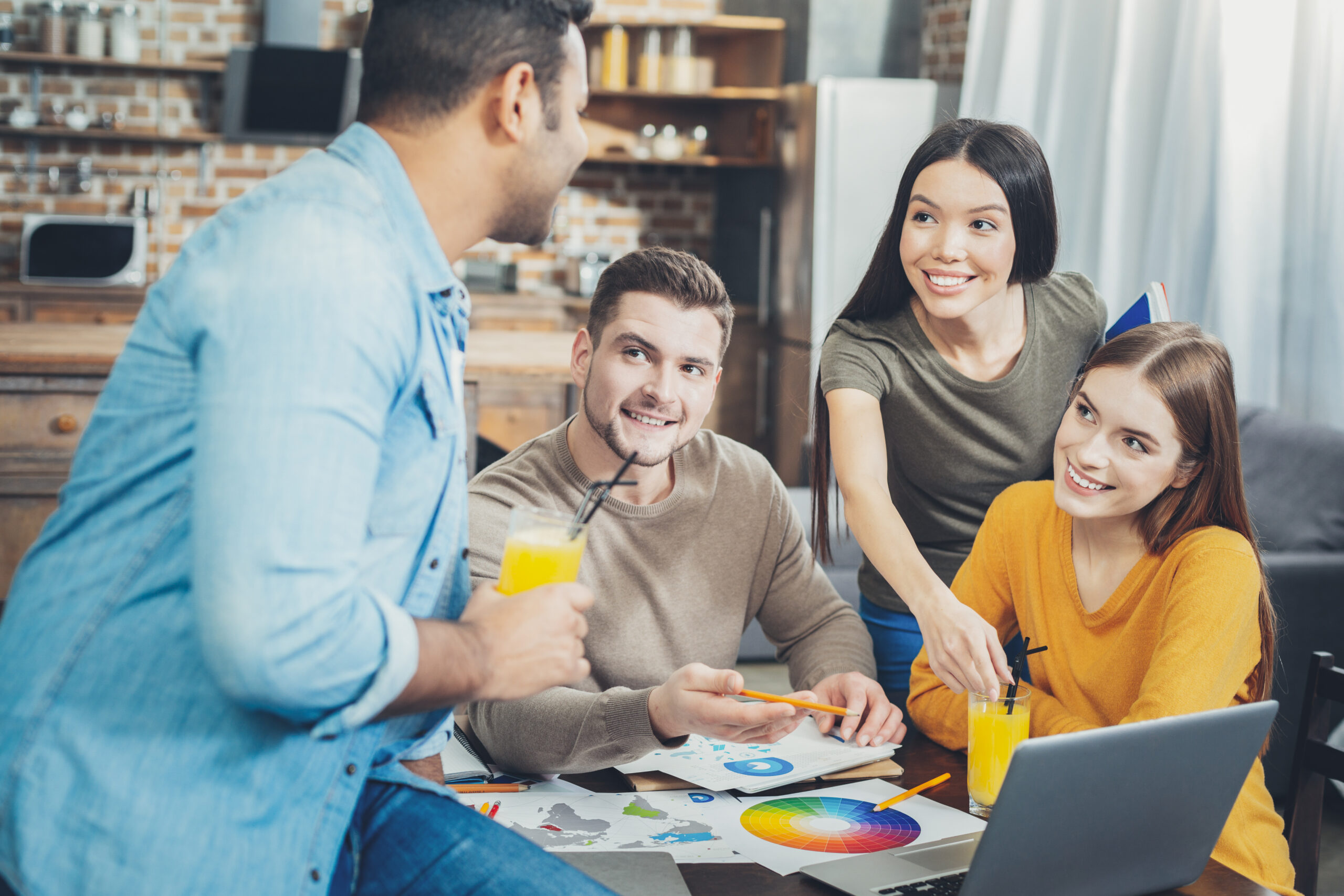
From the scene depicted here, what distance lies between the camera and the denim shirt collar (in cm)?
86

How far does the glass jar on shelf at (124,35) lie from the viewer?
17.5 ft

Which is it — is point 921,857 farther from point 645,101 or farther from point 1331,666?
point 645,101

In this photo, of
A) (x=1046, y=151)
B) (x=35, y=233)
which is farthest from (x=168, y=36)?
(x=1046, y=151)

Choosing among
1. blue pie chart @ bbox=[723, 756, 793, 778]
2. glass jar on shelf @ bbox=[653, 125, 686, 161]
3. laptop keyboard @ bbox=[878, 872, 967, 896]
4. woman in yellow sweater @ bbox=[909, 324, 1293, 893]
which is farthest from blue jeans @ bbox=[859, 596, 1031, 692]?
glass jar on shelf @ bbox=[653, 125, 686, 161]

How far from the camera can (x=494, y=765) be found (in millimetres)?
1267

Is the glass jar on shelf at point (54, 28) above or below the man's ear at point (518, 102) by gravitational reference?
above

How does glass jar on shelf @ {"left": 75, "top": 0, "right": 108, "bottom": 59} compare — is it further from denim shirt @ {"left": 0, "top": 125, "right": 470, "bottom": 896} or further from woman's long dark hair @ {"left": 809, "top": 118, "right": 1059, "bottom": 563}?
denim shirt @ {"left": 0, "top": 125, "right": 470, "bottom": 896}

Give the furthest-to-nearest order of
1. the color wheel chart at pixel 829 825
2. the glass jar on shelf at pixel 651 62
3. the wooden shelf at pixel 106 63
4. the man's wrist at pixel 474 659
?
the glass jar on shelf at pixel 651 62 < the wooden shelf at pixel 106 63 < the color wheel chart at pixel 829 825 < the man's wrist at pixel 474 659

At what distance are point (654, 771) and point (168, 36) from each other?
5436 mm

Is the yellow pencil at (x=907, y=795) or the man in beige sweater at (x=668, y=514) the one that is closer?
the yellow pencil at (x=907, y=795)

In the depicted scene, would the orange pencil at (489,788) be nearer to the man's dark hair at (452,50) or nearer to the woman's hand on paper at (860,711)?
the woman's hand on paper at (860,711)

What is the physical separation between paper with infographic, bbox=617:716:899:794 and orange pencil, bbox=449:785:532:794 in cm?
11

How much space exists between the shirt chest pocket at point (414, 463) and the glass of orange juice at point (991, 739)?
610mm

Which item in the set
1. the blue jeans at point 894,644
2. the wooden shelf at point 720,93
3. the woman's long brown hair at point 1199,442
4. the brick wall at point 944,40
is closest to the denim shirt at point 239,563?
the woman's long brown hair at point 1199,442
